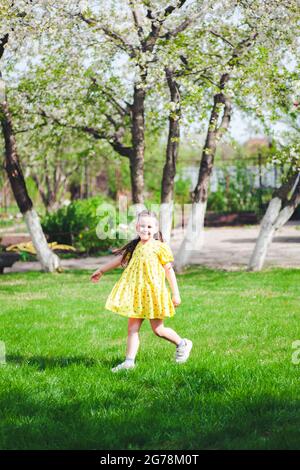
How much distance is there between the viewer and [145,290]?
6410 millimetres

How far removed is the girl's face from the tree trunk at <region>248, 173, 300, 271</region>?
804 cm

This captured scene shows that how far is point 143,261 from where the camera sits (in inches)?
256

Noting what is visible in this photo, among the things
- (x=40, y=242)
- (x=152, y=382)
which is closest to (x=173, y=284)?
(x=152, y=382)

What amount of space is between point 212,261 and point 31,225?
13.2 ft

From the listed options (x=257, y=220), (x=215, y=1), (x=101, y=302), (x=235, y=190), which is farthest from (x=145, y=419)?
(x=235, y=190)

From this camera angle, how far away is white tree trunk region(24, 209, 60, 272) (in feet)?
49.1

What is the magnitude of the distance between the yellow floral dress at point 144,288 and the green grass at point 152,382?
491 millimetres

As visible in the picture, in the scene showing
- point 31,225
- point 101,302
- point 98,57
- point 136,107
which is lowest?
point 101,302

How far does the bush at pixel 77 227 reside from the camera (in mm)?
19000

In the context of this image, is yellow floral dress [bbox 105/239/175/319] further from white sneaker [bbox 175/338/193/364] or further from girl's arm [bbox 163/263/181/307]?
white sneaker [bbox 175/338/193/364]

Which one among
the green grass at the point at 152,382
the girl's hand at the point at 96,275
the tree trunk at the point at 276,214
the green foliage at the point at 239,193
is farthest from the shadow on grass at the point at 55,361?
the green foliage at the point at 239,193

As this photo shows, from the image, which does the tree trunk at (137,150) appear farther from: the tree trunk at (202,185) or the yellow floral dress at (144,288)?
the yellow floral dress at (144,288)

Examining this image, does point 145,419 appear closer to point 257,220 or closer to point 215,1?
point 215,1

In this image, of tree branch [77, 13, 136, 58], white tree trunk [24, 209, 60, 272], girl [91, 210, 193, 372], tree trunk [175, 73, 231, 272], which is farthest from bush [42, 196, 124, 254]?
girl [91, 210, 193, 372]
